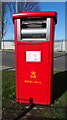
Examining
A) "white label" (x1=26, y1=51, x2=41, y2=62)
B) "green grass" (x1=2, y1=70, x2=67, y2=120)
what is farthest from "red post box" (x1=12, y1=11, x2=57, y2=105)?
"green grass" (x1=2, y1=70, x2=67, y2=120)

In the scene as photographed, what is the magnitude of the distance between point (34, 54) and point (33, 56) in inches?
1.9

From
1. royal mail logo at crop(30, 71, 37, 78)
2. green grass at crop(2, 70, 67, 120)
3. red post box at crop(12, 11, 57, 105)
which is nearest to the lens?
green grass at crop(2, 70, 67, 120)

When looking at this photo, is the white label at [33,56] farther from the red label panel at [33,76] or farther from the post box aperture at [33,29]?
the post box aperture at [33,29]

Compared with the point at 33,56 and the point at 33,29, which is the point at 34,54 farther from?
the point at 33,29

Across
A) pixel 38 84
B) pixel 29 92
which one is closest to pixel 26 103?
pixel 29 92

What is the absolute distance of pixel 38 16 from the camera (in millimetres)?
3344

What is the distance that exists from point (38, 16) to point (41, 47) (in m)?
0.63

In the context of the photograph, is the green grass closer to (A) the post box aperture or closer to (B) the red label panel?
(B) the red label panel

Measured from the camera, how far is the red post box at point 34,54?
343 cm

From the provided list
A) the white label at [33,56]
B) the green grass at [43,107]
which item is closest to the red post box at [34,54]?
the white label at [33,56]

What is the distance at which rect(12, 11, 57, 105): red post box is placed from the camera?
3.43 m

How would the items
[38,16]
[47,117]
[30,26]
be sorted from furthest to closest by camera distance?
[30,26], [38,16], [47,117]

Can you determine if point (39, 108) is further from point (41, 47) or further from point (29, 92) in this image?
point (41, 47)

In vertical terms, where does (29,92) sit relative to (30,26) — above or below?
below
